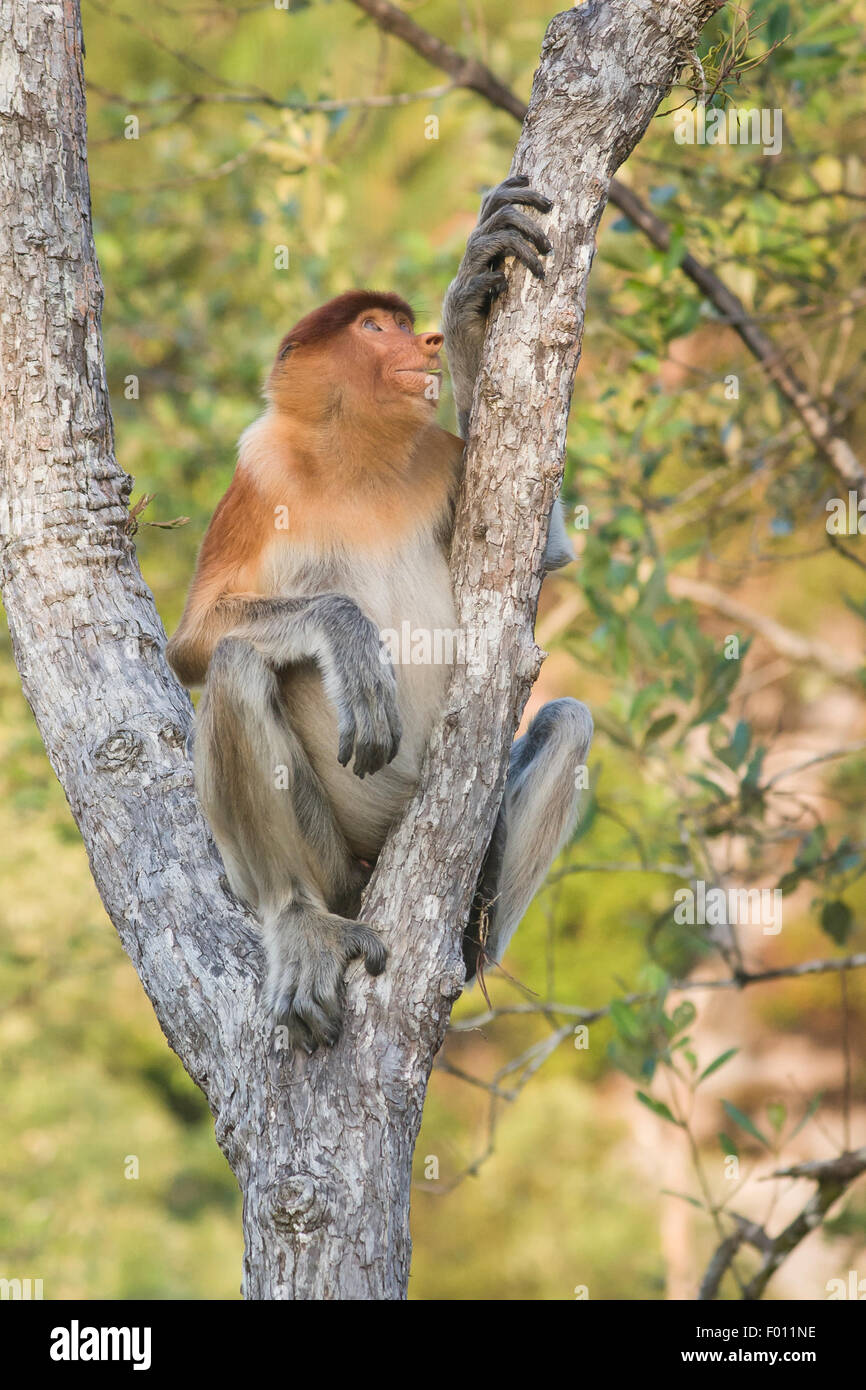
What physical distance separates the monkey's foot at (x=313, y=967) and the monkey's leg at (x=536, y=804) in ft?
1.97

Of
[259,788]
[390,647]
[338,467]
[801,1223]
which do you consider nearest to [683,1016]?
[801,1223]

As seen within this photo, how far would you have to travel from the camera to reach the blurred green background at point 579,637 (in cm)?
407

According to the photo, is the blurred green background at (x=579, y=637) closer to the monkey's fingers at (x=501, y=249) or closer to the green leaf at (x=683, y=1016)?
the green leaf at (x=683, y=1016)

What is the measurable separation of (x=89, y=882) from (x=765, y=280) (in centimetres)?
535

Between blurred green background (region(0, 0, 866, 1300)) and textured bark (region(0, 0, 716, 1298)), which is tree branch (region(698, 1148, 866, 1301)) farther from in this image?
textured bark (region(0, 0, 716, 1298))

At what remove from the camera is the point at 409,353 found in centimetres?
277

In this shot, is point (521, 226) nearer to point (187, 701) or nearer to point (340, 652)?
point (340, 652)

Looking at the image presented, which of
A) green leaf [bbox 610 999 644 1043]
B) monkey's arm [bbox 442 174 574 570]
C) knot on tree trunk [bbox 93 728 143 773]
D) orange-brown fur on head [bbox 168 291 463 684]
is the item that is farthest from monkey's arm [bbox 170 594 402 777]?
green leaf [bbox 610 999 644 1043]

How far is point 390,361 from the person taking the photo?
2.78 m

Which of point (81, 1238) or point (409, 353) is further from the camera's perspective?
point (81, 1238)

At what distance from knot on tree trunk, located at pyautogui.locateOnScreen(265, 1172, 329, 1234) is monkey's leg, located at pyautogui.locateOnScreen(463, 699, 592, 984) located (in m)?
1.02

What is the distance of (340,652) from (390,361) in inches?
27.1

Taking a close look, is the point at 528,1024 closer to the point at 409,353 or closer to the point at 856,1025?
the point at 856,1025
